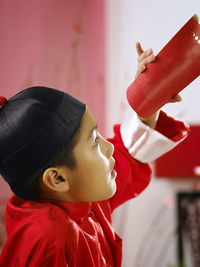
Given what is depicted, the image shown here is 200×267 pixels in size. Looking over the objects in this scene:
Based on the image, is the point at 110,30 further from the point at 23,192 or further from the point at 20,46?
the point at 23,192

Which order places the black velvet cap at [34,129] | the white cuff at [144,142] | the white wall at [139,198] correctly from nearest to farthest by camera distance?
the black velvet cap at [34,129] → the white cuff at [144,142] → the white wall at [139,198]

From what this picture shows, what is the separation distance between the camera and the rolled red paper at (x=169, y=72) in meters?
0.48

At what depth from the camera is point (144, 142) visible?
2.09 ft

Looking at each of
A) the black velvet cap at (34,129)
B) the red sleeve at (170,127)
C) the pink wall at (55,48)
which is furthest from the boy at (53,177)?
the pink wall at (55,48)

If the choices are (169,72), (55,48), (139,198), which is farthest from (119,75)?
(169,72)

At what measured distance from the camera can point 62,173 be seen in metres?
0.51

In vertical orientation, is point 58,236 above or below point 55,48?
below

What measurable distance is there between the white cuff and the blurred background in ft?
1.88

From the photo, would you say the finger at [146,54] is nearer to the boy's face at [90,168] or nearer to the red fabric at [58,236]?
the boy's face at [90,168]

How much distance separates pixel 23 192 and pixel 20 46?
2.39ft

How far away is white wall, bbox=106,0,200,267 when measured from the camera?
1371mm

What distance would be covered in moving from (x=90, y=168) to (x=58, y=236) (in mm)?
116

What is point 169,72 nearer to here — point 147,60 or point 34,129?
point 147,60

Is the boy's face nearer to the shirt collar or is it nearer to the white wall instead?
the shirt collar
